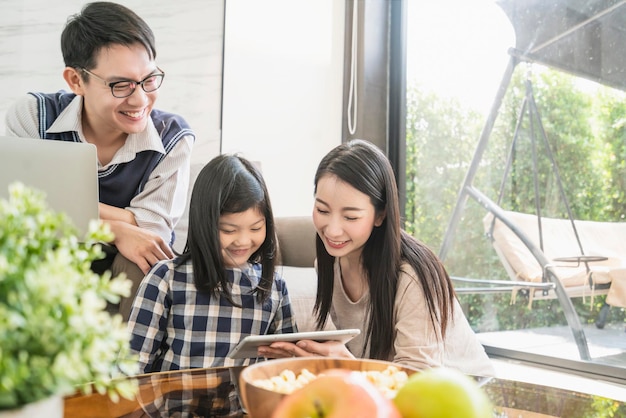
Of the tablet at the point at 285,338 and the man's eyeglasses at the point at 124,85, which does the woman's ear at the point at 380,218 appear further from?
the man's eyeglasses at the point at 124,85

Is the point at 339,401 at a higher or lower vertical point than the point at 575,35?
lower

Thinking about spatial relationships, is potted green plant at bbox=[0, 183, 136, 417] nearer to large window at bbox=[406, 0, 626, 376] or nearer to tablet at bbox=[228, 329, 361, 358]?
tablet at bbox=[228, 329, 361, 358]

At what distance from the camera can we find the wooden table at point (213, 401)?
736mm

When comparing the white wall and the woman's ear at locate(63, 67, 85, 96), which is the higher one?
the white wall

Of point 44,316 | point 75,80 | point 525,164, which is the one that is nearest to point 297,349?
point 44,316

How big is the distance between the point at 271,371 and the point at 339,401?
0.16m

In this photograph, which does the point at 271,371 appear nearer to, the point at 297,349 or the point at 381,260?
the point at 297,349

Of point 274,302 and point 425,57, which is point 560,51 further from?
point 274,302

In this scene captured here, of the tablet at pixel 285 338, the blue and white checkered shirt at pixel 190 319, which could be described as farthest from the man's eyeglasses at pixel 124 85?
the tablet at pixel 285 338

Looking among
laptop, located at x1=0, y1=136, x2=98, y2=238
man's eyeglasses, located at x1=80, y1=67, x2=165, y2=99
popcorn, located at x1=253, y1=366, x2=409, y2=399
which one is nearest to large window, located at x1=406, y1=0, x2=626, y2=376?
man's eyeglasses, located at x1=80, y1=67, x2=165, y2=99

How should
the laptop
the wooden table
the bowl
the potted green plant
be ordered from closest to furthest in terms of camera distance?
the potted green plant < the bowl < the wooden table < the laptop

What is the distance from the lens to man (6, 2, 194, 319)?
6.00 feet

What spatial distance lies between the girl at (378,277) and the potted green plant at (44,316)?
1.02 m

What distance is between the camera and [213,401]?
2.57 ft
